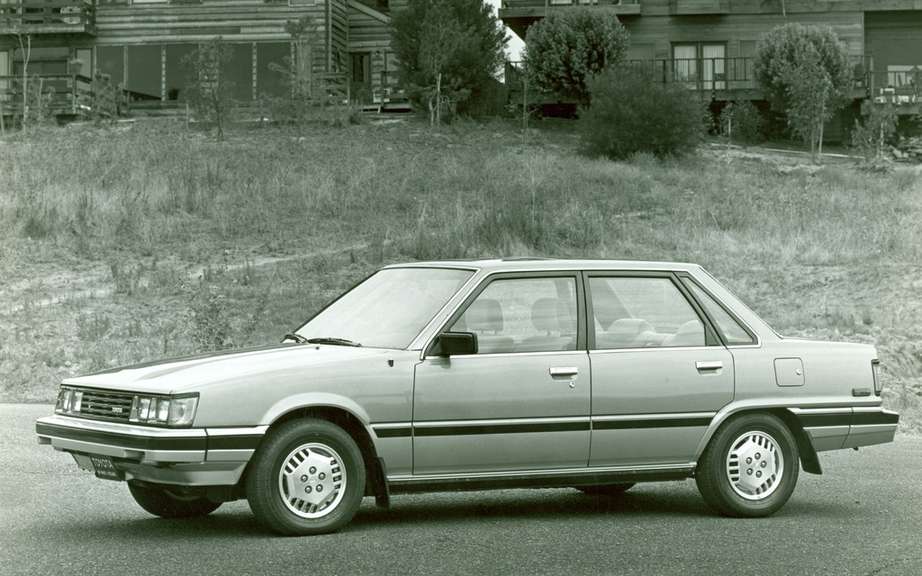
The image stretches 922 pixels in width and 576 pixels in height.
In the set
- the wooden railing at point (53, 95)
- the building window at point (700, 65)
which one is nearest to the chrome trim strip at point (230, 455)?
the wooden railing at point (53, 95)

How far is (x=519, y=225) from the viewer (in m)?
26.3

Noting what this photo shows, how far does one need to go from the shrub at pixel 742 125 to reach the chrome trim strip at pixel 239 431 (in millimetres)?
34134

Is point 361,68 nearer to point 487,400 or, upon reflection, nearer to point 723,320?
point 723,320

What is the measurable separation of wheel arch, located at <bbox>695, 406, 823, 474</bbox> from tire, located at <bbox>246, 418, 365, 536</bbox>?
2.21 m

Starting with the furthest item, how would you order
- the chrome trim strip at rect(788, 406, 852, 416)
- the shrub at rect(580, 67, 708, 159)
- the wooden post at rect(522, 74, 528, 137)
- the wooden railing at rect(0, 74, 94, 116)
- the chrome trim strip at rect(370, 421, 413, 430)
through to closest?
the wooden railing at rect(0, 74, 94, 116)
the wooden post at rect(522, 74, 528, 137)
the shrub at rect(580, 67, 708, 159)
the chrome trim strip at rect(788, 406, 852, 416)
the chrome trim strip at rect(370, 421, 413, 430)

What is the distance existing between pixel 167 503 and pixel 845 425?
13.9ft

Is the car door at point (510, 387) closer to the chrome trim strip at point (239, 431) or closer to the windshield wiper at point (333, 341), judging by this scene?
the windshield wiper at point (333, 341)

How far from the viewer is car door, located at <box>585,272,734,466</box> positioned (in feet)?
28.1

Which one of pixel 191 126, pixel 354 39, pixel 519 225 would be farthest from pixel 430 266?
pixel 354 39

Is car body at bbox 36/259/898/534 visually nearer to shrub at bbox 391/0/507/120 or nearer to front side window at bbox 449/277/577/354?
front side window at bbox 449/277/577/354

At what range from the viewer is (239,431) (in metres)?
7.61

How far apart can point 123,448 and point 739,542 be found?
11.1 feet

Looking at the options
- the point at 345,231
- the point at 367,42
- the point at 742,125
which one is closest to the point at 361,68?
the point at 367,42

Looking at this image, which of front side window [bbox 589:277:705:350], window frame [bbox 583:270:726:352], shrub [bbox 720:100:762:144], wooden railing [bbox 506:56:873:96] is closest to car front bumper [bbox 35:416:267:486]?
window frame [bbox 583:270:726:352]
